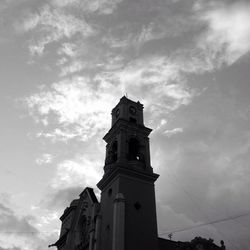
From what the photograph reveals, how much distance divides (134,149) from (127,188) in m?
5.09

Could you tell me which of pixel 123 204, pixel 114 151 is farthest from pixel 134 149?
pixel 123 204

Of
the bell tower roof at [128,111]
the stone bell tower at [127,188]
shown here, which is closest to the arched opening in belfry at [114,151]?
the stone bell tower at [127,188]

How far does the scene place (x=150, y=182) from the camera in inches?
1171

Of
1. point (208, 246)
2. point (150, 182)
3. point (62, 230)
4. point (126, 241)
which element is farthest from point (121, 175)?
point (62, 230)

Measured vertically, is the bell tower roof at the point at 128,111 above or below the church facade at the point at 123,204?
above

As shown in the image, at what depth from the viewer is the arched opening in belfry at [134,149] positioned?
31.7m

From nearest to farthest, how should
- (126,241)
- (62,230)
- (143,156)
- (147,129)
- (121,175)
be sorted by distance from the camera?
(126,241) → (121,175) → (143,156) → (147,129) → (62,230)

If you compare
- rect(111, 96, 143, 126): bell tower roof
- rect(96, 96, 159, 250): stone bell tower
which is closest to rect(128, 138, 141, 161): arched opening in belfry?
rect(96, 96, 159, 250): stone bell tower

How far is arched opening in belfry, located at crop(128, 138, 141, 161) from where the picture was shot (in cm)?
3165

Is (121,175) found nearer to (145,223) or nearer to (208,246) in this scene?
(145,223)

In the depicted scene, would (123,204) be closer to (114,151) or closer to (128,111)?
(114,151)

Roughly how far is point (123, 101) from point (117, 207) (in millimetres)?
12336

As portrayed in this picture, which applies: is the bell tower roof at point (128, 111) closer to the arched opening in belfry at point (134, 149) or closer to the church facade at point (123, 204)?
the church facade at point (123, 204)

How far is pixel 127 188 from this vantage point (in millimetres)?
28266
